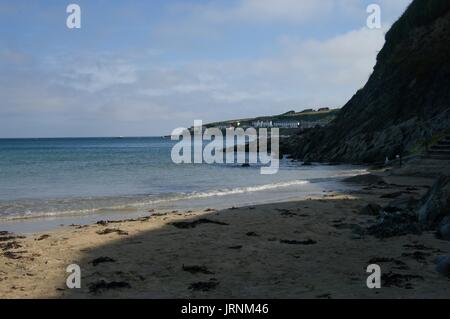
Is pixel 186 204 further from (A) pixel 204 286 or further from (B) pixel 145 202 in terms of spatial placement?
(A) pixel 204 286

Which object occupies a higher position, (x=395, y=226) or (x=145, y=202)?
(x=395, y=226)

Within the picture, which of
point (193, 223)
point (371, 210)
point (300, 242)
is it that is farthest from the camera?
point (371, 210)

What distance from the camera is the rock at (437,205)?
39.2 feet

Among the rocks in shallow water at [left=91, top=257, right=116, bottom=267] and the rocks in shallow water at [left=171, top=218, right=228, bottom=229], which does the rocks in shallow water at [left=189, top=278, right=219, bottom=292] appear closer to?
the rocks in shallow water at [left=91, top=257, right=116, bottom=267]

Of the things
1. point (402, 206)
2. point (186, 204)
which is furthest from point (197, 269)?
point (186, 204)

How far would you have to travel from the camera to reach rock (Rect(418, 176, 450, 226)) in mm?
11938

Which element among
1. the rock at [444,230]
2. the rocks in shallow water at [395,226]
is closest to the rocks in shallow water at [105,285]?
the rocks in shallow water at [395,226]

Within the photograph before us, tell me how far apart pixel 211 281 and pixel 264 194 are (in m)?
15.4

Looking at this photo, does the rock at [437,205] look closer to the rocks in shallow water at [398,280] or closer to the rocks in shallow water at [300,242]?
the rocks in shallow water at [300,242]

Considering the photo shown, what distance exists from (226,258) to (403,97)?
3731 cm

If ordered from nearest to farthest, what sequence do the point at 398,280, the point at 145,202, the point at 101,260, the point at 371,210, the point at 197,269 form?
the point at 398,280, the point at 197,269, the point at 101,260, the point at 371,210, the point at 145,202

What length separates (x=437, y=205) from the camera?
40.1 ft

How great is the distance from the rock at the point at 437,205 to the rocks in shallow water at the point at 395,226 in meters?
0.28

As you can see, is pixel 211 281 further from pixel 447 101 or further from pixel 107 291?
pixel 447 101
